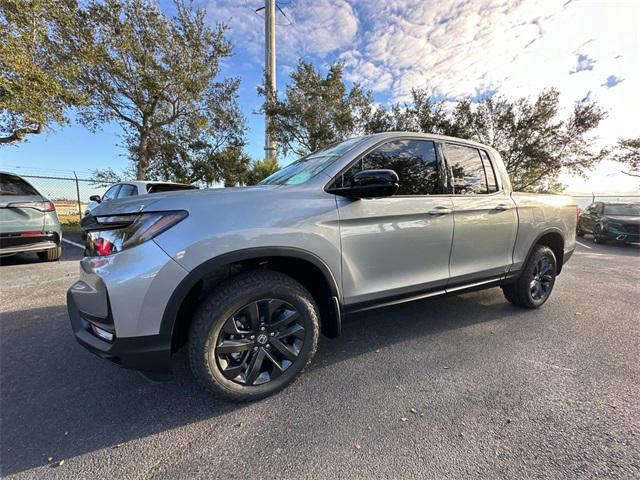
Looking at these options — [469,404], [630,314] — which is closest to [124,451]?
[469,404]

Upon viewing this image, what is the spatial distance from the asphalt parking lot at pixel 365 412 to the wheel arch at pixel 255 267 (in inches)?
11.9

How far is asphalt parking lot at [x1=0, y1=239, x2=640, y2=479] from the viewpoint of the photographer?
1.56m

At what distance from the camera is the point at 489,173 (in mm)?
3203

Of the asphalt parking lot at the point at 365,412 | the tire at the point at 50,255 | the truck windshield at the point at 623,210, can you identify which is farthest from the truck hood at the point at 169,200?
the truck windshield at the point at 623,210

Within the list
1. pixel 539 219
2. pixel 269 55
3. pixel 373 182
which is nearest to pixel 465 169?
pixel 539 219

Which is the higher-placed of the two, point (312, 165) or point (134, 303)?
point (312, 165)

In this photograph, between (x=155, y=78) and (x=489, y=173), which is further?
(x=155, y=78)

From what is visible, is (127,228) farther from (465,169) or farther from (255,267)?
(465,169)

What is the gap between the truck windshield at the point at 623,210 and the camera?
34.2 ft

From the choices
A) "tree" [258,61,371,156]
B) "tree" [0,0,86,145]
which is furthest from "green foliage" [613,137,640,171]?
"tree" [0,0,86,145]

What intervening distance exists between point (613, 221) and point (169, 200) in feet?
→ 44.0

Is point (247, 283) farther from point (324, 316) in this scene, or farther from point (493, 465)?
point (493, 465)

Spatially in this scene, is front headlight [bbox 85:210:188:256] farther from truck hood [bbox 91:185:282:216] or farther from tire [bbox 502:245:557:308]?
tire [bbox 502:245:557:308]

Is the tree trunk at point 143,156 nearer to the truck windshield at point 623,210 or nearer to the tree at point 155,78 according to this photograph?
the tree at point 155,78
